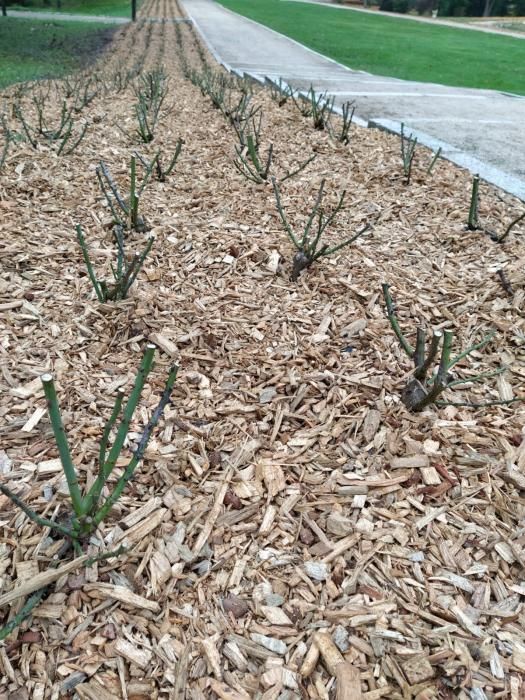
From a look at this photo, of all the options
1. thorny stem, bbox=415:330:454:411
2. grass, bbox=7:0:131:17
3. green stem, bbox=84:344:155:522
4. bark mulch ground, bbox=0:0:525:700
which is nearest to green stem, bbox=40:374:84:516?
green stem, bbox=84:344:155:522

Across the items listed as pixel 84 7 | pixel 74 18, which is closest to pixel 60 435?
pixel 74 18

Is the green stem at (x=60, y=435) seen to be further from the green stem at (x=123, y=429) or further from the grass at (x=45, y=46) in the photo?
the grass at (x=45, y=46)

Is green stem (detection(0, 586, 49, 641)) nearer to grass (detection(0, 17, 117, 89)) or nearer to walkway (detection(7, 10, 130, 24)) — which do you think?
grass (detection(0, 17, 117, 89))

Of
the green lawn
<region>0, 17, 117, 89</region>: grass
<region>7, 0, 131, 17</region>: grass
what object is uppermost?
the green lawn

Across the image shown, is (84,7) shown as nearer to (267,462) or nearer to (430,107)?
(430,107)

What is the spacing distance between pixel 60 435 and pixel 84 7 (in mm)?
34574

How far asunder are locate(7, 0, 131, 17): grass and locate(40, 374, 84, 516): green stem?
28.7m

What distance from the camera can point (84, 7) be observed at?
2867 cm

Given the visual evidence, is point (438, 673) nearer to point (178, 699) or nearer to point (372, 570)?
point (372, 570)

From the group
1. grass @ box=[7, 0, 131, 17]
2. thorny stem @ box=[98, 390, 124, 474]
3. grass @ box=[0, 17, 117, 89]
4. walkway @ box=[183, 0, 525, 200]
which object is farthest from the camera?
grass @ box=[7, 0, 131, 17]

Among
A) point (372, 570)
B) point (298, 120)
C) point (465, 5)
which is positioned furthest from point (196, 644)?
point (465, 5)

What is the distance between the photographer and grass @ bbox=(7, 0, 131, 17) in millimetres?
26047

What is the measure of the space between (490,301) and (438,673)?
1873 millimetres

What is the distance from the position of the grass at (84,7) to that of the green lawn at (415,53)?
770 cm
